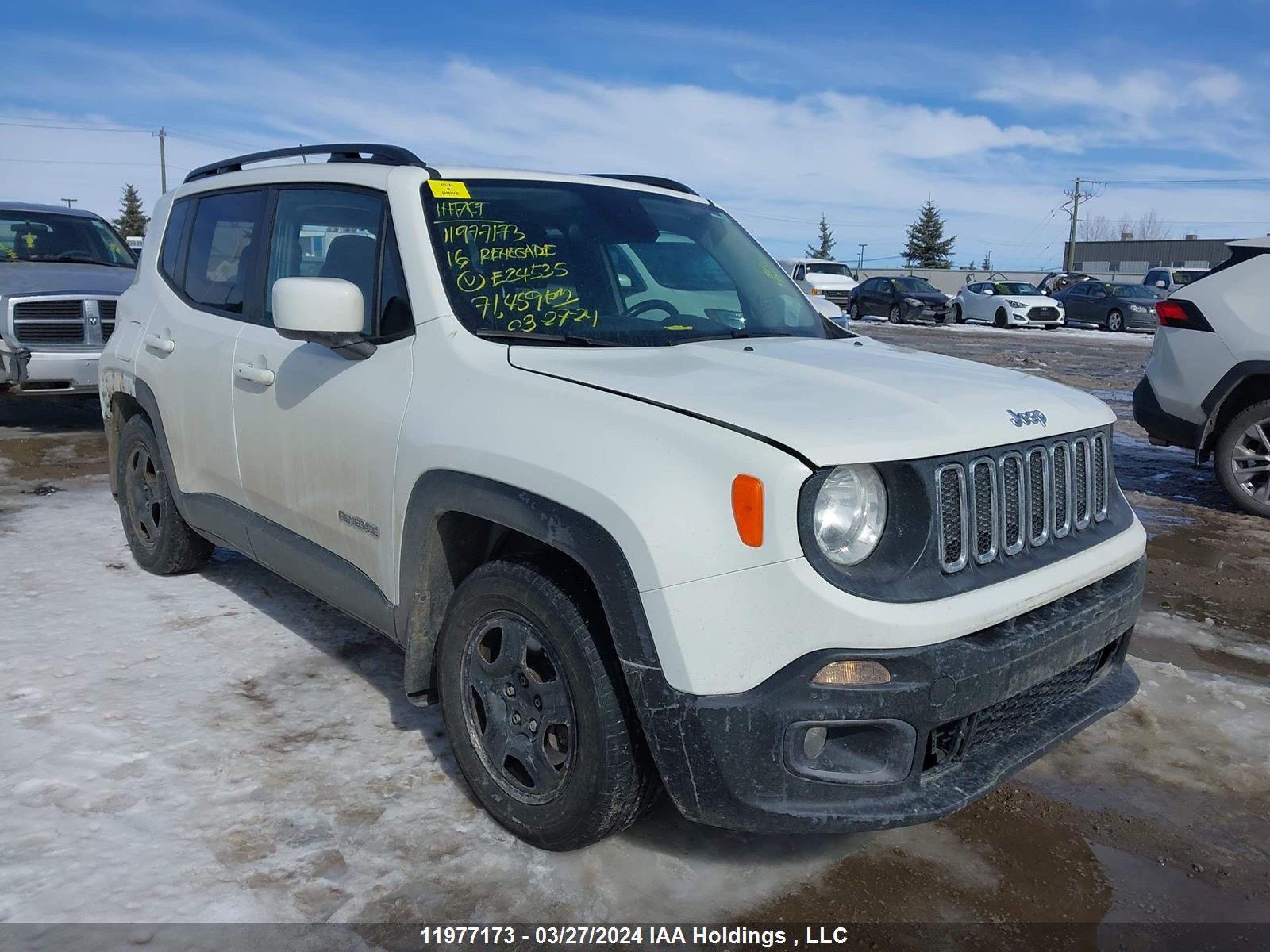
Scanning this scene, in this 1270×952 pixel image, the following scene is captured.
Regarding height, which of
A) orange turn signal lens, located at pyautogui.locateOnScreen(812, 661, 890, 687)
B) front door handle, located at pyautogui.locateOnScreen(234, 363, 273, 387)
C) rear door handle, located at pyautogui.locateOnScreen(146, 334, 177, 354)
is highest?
rear door handle, located at pyautogui.locateOnScreen(146, 334, 177, 354)

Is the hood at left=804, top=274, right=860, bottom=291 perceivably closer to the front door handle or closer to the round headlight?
the front door handle

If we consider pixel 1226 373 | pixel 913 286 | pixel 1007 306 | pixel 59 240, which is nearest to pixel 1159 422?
pixel 1226 373

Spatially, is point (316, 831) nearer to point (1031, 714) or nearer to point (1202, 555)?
point (1031, 714)

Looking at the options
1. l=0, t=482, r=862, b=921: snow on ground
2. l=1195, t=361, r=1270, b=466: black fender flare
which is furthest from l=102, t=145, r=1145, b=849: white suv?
l=1195, t=361, r=1270, b=466: black fender flare

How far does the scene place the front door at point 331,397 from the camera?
327cm

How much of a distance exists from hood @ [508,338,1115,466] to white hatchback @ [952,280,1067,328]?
29.0 metres

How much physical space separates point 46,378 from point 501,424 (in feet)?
24.3

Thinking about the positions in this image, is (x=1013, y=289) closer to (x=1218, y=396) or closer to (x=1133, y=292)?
(x=1133, y=292)

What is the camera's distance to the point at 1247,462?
696cm

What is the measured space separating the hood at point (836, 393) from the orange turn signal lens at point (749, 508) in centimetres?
12

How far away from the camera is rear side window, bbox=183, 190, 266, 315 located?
421 cm

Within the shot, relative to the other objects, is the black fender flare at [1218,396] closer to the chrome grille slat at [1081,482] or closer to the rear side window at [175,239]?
the chrome grille slat at [1081,482]

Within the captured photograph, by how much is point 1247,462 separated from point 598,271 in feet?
17.6

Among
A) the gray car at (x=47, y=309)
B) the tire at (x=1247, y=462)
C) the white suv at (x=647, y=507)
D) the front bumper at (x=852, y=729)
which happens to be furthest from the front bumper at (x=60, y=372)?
the tire at (x=1247, y=462)
